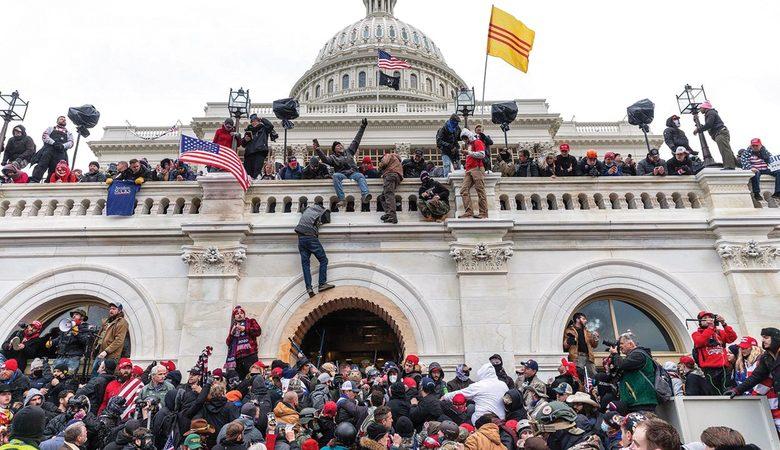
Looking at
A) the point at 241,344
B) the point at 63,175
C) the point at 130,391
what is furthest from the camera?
the point at 63,175

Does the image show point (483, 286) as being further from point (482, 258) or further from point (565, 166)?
point (565, 166)

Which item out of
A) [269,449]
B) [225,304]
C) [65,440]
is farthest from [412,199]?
[65,440]

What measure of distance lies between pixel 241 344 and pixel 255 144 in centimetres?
602

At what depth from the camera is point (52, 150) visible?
1588 cm

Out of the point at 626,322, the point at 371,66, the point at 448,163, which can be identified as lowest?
the point at 626,322

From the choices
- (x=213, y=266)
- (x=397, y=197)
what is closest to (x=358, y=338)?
(x=397, y=197)

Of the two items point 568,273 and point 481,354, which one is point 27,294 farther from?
point 568,273

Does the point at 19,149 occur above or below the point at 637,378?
above

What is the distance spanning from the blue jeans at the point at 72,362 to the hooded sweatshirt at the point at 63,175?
5661mm

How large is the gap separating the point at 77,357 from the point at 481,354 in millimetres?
8881

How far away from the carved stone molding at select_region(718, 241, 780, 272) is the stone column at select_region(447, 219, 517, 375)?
16.8 ft

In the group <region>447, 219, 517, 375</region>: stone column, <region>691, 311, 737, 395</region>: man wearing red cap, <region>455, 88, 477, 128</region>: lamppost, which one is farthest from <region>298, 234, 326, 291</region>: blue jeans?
<region>691, 311, 737, 395</region>: man wearing red cap

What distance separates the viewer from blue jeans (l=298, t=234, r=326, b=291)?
12320 mm

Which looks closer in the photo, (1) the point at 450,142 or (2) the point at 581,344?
(2) the point at 581,344
